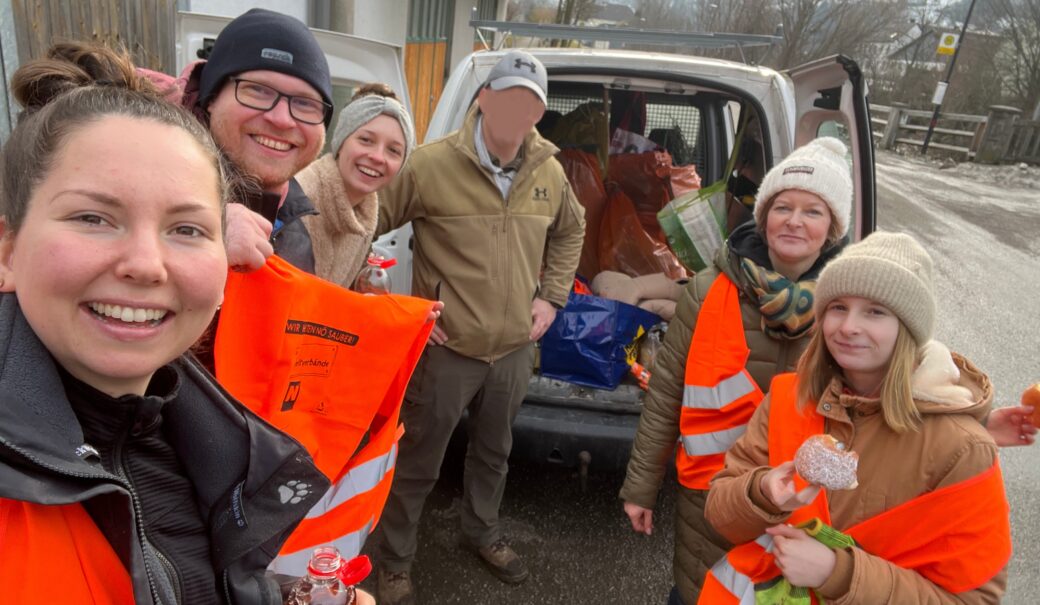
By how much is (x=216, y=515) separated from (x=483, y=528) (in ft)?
6.67

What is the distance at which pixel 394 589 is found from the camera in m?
2.77

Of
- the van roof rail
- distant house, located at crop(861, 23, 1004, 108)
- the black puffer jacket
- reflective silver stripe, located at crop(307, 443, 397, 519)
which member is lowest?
reflective silver stripe, located at crop(307, 443, 397, 519)

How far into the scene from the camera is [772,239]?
2168 millimetres

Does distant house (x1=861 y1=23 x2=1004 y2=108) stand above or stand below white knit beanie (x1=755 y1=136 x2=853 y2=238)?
above

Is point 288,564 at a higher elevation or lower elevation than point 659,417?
lower

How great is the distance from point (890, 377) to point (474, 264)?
154cm

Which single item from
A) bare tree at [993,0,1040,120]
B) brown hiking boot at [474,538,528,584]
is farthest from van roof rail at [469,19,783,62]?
bare tree at [993,0,1040,120]

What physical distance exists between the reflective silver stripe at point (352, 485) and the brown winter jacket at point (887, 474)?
909 millimetres

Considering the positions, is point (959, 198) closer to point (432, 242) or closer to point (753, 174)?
point (753, 174)

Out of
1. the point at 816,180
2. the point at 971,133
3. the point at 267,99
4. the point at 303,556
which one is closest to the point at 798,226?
the point at 816,180

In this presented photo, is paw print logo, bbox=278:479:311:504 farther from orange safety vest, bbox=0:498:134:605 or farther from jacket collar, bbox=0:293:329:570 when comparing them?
orange safety vest, bbox=0:498:134:605

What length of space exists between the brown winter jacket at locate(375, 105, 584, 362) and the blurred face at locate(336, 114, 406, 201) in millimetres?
410

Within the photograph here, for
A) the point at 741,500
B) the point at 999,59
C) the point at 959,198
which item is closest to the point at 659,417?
the point at 741,500

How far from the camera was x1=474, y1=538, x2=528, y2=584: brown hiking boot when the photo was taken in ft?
9.79
